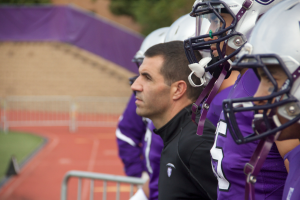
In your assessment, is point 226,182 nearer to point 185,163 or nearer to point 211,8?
point 185,163

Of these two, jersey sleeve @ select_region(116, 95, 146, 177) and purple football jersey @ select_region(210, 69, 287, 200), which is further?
jersey sleeve @ select_region(116, 95, 146, 177)

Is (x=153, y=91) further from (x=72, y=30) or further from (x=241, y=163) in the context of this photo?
(x=72, y=30)

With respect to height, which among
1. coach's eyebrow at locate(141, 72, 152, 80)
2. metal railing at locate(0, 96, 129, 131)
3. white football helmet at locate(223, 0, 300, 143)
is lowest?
metal railing at locate(0, 96, 129, 131)

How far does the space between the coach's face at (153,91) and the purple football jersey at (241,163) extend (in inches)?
21.4

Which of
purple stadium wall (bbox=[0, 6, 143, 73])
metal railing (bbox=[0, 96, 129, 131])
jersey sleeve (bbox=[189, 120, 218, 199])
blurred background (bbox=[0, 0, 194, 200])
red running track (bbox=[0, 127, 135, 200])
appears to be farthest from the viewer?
purple stadium wall (bbox=[0, 6, 143, 73])

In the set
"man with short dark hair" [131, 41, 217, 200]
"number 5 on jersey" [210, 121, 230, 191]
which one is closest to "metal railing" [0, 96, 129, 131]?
"man with short dark hair" [131, 41, 217, 200]

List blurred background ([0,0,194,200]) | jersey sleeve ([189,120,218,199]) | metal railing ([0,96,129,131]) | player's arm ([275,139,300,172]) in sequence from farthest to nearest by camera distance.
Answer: metal railing ([0,96,129,131]), blurred background ([0,0,194,200]), jersey sleeve ([189,120,218,199]), player's arm ([275,139,300,172])

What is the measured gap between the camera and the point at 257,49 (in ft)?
5.01

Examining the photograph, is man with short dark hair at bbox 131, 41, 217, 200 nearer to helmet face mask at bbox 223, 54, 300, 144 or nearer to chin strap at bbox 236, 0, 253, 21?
chin strap at bbox 236, 0, 253, 21

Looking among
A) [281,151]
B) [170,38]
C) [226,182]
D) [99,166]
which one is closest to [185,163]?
[226,182]

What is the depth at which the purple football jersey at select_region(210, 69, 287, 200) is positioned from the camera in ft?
5.98

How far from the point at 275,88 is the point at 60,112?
49.8ft

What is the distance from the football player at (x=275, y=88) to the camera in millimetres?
1431

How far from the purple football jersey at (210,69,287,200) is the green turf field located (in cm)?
709
